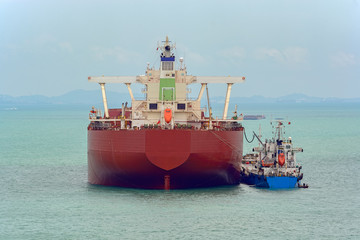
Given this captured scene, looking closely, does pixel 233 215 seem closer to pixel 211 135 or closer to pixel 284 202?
pixel 284 202

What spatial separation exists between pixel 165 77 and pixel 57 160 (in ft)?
82.2

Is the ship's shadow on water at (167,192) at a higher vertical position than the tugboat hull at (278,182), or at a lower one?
lower

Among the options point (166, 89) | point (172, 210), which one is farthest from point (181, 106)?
point (172, 210)

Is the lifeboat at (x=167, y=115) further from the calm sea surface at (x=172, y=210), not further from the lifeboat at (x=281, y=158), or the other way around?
the lifeboat at (x=281, y=158)

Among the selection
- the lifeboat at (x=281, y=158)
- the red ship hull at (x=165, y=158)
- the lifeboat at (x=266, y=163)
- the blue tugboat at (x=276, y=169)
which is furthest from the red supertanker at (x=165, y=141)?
the lifeboat at (x=281, y=158)

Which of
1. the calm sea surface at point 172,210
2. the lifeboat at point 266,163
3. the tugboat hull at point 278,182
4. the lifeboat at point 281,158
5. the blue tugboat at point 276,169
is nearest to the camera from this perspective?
the calm sea surface at point 172,210

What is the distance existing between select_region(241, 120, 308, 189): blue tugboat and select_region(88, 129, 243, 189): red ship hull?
92.7 inches

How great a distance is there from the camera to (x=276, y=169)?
56.2 metres

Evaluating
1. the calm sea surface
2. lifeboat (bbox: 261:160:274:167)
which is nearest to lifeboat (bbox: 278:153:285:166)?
lifeboat (bbox: 261:160:274:167)

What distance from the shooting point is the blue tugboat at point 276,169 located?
181ft

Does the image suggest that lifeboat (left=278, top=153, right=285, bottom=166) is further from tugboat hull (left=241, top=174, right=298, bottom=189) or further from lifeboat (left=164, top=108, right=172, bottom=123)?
lifeboat (left=164, top=108, right=172, bottom=123)

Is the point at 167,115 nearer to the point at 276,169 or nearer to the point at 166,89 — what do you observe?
the point at 166,89

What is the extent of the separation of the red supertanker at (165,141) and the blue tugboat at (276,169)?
5.41 ft

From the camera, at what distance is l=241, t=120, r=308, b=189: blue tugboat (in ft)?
181
